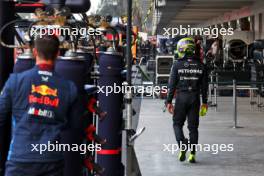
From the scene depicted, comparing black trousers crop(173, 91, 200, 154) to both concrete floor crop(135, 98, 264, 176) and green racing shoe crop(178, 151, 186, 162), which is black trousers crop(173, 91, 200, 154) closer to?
green racing shoe crop(178, 151, 186, 162)

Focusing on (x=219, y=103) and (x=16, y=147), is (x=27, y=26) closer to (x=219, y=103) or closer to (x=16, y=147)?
(x=16, y=147)

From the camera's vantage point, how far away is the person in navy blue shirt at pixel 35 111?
4469 mm

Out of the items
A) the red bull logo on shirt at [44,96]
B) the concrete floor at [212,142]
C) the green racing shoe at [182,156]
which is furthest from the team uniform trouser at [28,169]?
the green racing shoe at [182,156]

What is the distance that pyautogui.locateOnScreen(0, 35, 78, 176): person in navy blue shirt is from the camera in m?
4.47

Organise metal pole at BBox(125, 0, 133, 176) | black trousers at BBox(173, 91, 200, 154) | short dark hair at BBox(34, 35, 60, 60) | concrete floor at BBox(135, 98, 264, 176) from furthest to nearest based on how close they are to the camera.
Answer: black trousers at BBox(173, 91, 200, 154) → concrete floor at BBox(135, 98, 264, 176) → metal pole at BBox(125, 0, 133, 176) → short dark hair at BBox(34, 35, 60, 60)

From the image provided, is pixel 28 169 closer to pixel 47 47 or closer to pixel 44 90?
pixel 44 90

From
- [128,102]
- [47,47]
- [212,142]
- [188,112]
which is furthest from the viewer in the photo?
[212,142]

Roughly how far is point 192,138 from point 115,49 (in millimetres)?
4184

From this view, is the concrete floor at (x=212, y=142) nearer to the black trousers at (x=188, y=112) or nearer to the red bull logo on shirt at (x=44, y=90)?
the black trousers at (x=188, y=112)

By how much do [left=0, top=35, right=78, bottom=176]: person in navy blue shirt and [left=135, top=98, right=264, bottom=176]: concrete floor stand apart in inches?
186

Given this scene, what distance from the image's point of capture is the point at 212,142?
1242 centimetres

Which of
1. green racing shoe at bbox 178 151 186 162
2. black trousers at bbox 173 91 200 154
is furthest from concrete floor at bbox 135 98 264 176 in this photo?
black trousers at bbox 173 91 200 154

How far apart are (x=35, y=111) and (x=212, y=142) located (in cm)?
834

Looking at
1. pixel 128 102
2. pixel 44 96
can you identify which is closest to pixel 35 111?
pixel 44 96
